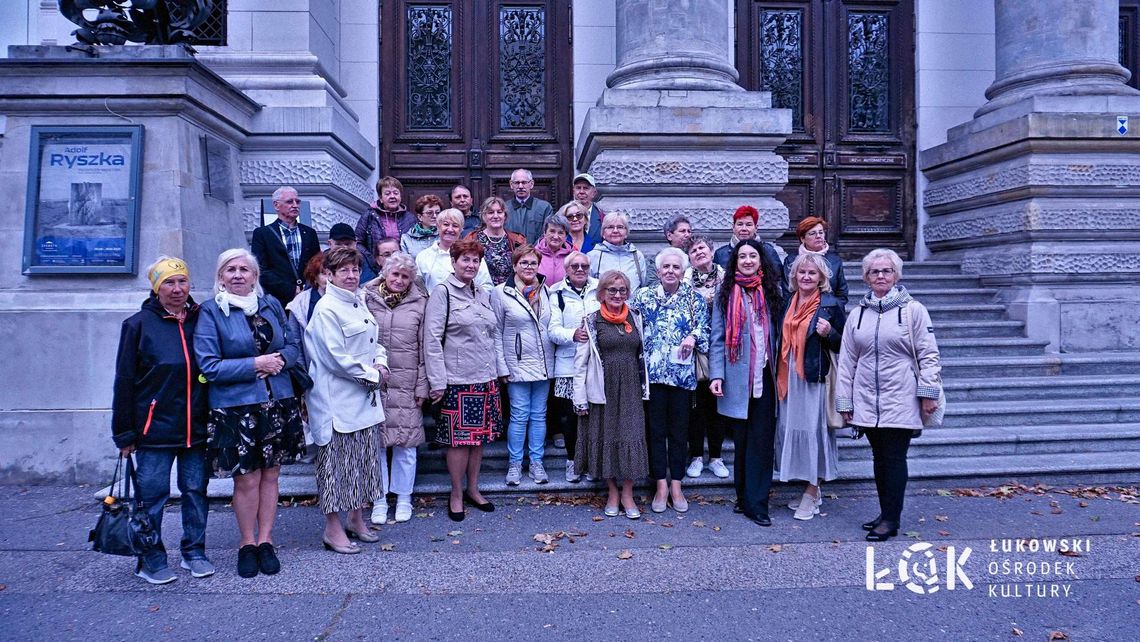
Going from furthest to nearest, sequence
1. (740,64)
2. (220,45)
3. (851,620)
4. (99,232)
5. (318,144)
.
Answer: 1. (740,64)
2. (220,45)
3. (318,144)
4. (99,232)
5. (851,620)

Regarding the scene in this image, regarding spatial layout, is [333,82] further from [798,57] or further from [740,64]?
[798,57]

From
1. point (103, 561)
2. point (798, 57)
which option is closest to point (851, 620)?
point (103, 561)

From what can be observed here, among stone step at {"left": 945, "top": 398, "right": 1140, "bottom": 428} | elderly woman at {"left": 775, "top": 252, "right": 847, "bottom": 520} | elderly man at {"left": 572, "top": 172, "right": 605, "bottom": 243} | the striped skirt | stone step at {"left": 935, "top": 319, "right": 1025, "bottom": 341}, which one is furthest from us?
stone step at {"left": 935, "top": 319, "right": 1025, "bottom": 341}

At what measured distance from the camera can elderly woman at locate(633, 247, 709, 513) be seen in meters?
5.73

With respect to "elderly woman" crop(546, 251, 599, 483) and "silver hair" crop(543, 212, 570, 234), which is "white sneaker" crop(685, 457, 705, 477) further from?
"silver hair" crop(543, 212, 570, 234)

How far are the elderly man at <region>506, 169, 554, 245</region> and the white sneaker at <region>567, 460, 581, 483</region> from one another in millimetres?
2370

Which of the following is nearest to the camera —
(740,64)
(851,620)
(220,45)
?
(851,620)

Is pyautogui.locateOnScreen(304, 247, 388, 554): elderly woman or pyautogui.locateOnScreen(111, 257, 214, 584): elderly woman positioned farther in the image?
pyautogui.locateOnScreen(304, 247, 388, 554): elderly woman

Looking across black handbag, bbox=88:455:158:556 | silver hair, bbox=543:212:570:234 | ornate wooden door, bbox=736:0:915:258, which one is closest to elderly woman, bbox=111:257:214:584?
black handbag, bbox=88:455:158:556

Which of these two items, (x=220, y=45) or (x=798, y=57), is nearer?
(x=220, y=45)

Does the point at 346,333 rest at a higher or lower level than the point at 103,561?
higher

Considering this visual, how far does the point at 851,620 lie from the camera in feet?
12.8

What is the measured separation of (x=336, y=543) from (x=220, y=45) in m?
6.93

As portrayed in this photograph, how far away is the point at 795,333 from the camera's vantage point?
5559mm
